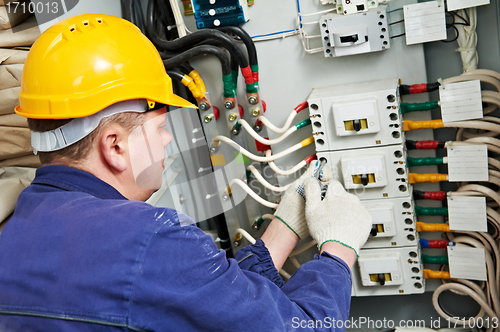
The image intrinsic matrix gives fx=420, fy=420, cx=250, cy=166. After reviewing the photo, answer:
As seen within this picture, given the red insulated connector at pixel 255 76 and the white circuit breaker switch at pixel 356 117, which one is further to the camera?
the red insulated connector at pixel 255 76

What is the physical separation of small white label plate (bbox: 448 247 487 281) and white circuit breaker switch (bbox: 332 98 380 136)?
0.57m

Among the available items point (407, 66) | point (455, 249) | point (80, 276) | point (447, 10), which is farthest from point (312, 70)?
point (80, 276)

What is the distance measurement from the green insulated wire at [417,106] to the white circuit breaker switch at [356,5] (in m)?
0.35

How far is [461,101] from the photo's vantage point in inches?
55.3

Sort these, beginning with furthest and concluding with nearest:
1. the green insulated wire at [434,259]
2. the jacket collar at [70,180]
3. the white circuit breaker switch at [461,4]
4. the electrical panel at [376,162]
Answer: the green insulated wire at [434,259] → the electrical panel at [376,162] → the white circuit breaker switch at [461,4] → the jacket collar at [70,180]

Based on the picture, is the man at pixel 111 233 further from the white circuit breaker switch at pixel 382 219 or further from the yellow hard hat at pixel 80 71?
the white circuit breaker switch at pixel 382 219

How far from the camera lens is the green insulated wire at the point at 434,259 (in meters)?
1.62

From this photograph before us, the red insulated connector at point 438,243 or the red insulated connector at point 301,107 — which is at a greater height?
the red insulated connector at point 301,107

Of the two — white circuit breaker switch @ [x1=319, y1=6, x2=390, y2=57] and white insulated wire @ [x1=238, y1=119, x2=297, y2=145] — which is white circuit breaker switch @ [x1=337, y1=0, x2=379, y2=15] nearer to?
white circuit breaker switch @ [x1=319, y1=6, x2=390, y2=57]

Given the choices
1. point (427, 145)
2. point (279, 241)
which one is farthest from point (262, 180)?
point (427, 145)

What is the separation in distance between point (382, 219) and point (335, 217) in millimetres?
375

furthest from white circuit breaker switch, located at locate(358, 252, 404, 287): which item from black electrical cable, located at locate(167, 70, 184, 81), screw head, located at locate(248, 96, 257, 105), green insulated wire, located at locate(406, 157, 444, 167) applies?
black electrical cable, located at locate(167, 70, 184, 81)

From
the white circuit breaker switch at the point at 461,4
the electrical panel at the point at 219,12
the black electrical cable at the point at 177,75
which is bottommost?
the black electrical cable at the point at 177,75

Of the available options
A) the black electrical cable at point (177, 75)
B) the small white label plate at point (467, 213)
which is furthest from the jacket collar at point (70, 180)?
the small white label plate at point (467, 213)
